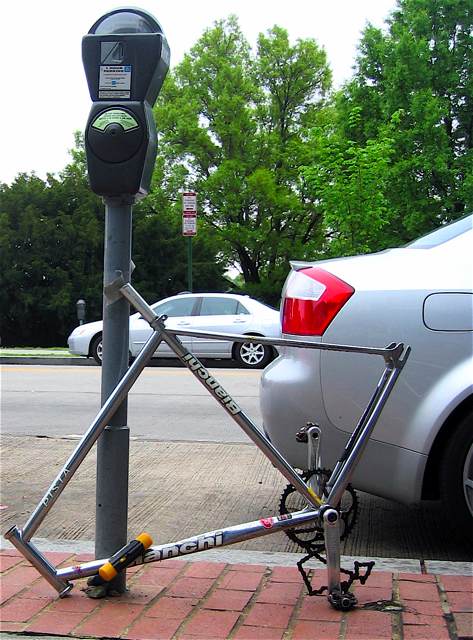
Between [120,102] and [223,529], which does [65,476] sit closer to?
[223,529]

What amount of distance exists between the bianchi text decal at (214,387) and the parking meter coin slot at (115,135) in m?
0.81

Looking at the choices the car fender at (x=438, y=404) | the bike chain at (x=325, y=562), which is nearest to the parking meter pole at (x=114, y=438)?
the bike chain at (x=325, y=562)

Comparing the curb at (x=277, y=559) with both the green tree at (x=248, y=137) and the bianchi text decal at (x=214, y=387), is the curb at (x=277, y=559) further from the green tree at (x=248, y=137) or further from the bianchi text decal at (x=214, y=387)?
the green tree at (x=248, y=137)

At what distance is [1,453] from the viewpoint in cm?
657

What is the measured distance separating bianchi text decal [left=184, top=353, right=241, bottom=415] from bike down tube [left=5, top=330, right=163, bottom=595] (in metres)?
0.15

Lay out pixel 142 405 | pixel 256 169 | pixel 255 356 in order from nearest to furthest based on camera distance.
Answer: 1. pixel 142 405
2. pixel 255 356
3. pixel 256 169

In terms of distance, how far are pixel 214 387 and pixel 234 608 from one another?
2.76 feet

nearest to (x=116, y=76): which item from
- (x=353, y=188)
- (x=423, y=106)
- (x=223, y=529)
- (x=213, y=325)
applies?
(x=223, y=529)

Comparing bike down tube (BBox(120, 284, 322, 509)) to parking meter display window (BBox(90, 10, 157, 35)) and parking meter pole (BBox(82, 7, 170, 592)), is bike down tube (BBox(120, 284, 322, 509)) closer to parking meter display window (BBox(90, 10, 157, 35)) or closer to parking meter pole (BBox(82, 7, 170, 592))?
parking meter pole (BBox(82, 7, 170, 592))

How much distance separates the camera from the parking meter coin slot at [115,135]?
3131mm

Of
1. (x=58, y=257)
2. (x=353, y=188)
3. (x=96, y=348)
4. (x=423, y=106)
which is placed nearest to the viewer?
(x=96, y=348)

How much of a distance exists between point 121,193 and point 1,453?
395 centimetres

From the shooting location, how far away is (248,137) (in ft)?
119

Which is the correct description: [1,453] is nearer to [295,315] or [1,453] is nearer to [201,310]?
[295,315]
